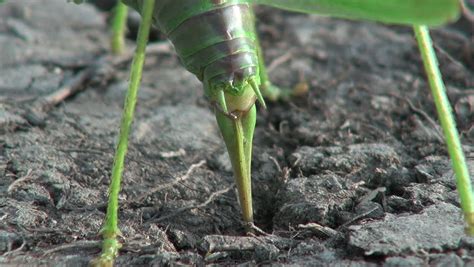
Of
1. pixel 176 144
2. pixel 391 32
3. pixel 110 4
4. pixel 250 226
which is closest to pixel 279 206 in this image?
pixel 250 226

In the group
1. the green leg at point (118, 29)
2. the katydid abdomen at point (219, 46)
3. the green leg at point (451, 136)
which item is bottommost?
the green leg at point (451, 136)

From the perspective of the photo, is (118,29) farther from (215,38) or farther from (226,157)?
(215,38)

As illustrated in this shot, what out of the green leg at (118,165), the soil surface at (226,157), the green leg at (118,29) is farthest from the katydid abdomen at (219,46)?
the green leg at (118,29)

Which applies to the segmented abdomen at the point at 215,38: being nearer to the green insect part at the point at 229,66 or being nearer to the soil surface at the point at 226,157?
the green insect part at the point at 229,66

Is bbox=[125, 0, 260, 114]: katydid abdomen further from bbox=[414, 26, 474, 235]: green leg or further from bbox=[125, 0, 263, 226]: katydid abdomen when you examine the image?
bbox=[414, 26, 474, 235]: green leg

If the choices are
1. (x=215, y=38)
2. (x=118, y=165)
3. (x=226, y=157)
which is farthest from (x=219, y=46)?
(x=226, y=157)

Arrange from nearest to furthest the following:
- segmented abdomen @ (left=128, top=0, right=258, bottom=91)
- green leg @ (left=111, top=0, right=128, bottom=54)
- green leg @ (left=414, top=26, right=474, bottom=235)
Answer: green leg @ (left=414, top=26, right=474, bottom=235) → segmented abdomen @ (left=128, top=0, right=258, bottom=91) → green leg @ (left=111, top=0, right=128, bottom=54)

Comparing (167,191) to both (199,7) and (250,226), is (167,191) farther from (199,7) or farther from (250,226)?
(199,7)

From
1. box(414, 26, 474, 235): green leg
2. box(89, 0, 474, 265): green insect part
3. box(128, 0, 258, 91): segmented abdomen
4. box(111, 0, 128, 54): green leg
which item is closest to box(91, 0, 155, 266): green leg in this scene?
box(89, 0, 474, 265): green insect part
